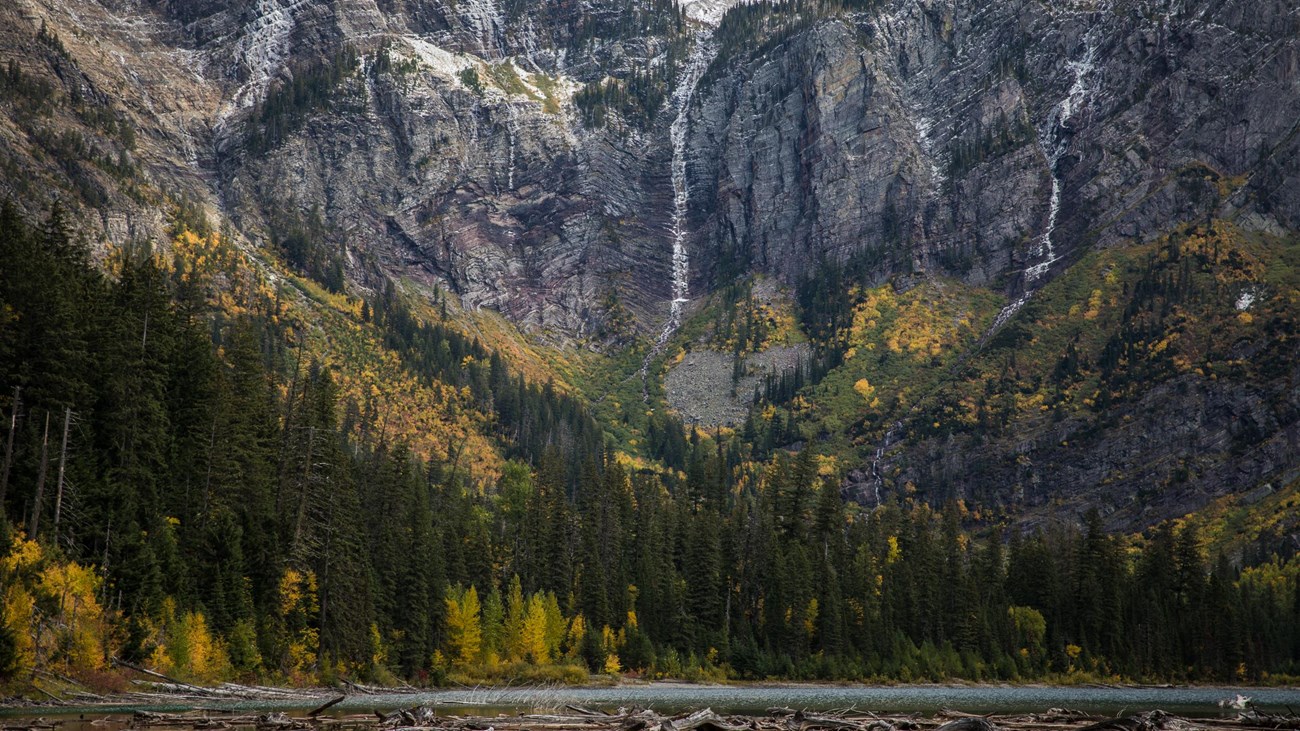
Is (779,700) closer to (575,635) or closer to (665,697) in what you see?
(665,697)

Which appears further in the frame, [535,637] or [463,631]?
[535,637]

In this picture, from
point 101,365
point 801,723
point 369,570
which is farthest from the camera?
point 369,570

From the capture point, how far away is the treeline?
6956 centimetres

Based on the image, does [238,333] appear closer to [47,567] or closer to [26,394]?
[26,394]

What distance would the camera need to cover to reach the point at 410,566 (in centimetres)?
10138

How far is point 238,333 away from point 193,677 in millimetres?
39593

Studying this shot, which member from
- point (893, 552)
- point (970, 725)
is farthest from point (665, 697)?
point (893, 552)

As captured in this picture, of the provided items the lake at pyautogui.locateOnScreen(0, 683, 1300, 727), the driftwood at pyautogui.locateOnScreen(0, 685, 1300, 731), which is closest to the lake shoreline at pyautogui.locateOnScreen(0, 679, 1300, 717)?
the lake at pyautogui.locateOnScreen(0, 683, 1300, 727)

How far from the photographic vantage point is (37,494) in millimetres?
65000

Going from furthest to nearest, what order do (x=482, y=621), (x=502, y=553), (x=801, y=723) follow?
1. (x=502, y=553)
2. (x=482, y=621)
3. (x=801, y=723)

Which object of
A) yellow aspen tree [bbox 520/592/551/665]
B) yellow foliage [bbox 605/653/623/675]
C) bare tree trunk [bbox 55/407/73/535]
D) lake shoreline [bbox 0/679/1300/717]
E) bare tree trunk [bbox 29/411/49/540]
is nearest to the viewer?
lake shoreline [bbox 0/679/1300/717]

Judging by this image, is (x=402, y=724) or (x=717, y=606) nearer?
(x=402, y=724)

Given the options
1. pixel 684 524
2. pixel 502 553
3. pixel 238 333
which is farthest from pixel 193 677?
pixel 684 524

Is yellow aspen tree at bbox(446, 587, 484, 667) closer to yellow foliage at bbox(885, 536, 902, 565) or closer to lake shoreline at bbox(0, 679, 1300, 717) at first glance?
lake shoreline at bbox(0, 679, 1300, 717)
